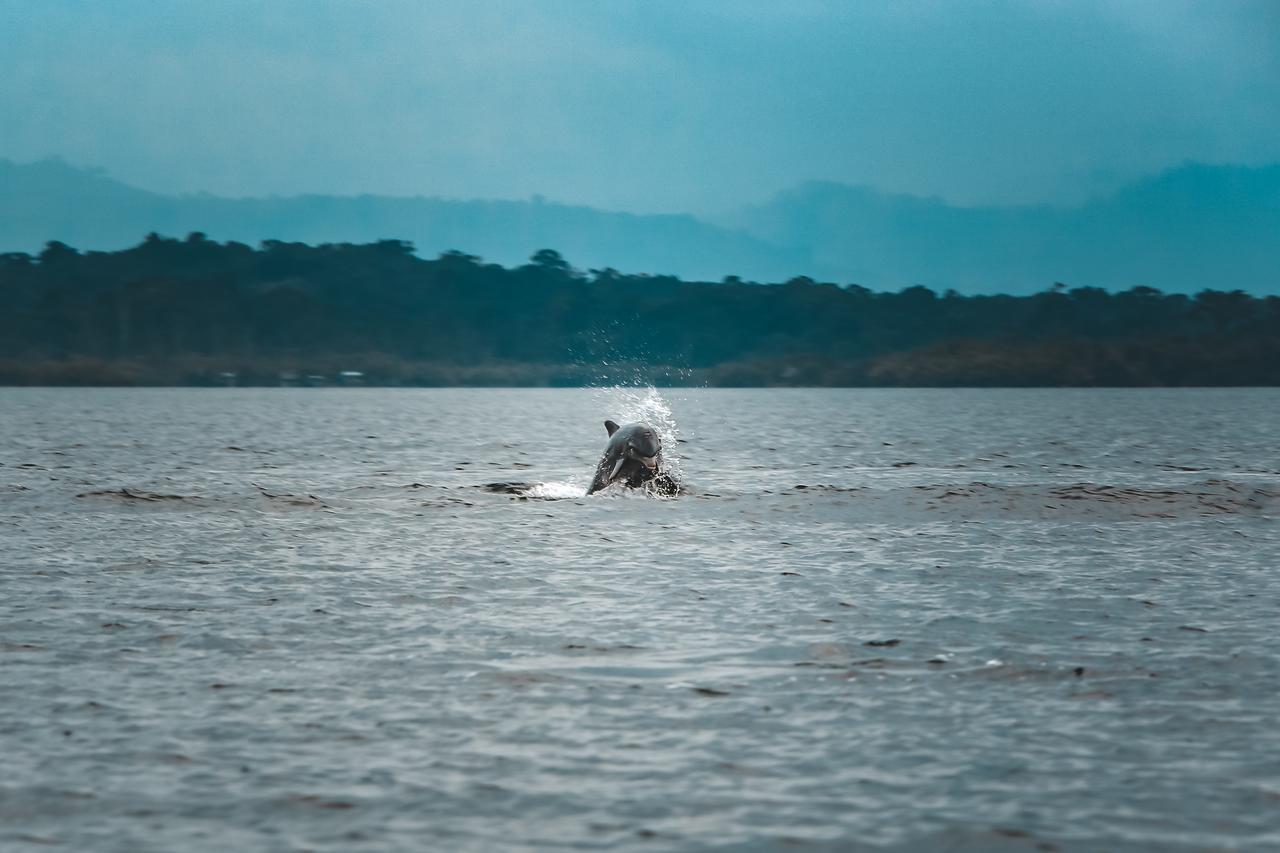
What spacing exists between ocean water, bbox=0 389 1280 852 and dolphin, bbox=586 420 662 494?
319 cm

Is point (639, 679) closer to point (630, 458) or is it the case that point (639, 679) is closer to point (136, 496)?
point (630, 458)

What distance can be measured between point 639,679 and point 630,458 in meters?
18.4

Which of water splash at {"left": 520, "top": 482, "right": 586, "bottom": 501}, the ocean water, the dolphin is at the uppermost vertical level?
the dolphin

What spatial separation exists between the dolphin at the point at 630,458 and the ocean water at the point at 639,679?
10.5 ft

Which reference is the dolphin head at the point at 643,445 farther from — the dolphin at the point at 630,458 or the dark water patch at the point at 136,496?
the dark water patch at the point at 136,496

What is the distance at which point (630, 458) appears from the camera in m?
29.8

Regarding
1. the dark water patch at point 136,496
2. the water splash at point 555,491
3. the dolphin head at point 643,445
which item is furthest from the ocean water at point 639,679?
the water splash at point 555,491

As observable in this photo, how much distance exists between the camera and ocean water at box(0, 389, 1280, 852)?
8039 mm

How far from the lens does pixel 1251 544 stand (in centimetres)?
2114

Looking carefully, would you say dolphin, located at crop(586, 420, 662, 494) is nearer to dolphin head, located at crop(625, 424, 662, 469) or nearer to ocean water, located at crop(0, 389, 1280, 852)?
dolphin head, located at crop(625, 424, 662, 469)

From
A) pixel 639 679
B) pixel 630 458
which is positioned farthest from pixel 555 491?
pixel 639 679

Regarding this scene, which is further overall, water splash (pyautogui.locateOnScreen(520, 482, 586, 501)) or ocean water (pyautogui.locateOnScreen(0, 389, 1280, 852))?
water splash (pyautogui.locateOnScreen(520, 482, 586, 501))

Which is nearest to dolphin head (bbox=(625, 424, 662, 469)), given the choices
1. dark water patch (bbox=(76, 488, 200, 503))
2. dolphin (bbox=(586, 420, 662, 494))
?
dolphin (bbox=(586, 420, 662, 494))

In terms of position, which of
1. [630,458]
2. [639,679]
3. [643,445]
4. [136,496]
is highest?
[643,445]
